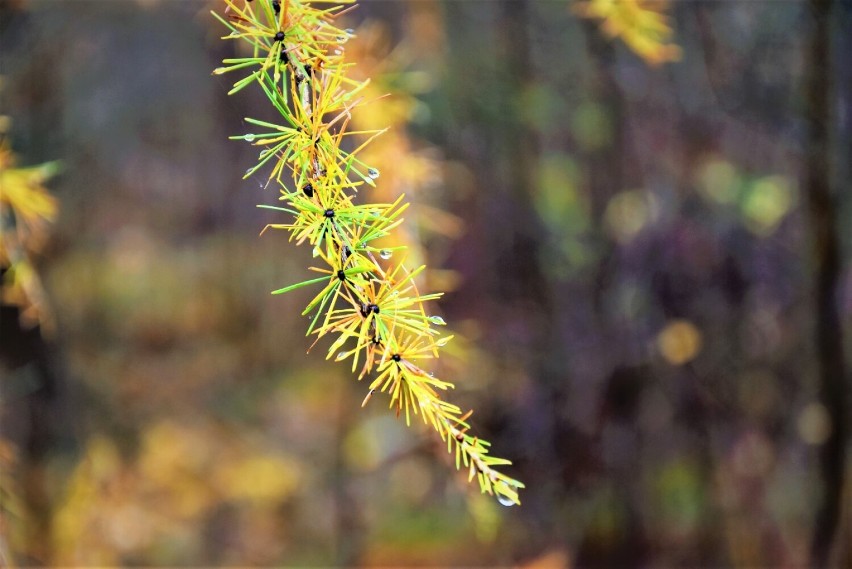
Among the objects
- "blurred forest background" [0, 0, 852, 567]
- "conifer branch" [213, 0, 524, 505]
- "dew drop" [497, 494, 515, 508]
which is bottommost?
"blurred forest background" [0, 0, 852, 567]

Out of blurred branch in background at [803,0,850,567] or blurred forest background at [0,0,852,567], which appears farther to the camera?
blurred forest background at [0,0,852,567]

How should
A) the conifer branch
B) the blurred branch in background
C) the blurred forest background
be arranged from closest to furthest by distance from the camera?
the conifer branch
the blurred branch in background
the blurred forest background

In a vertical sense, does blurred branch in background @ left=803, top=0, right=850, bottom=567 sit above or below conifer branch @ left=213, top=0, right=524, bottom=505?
below

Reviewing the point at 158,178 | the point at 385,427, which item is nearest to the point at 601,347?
the point at 385,427

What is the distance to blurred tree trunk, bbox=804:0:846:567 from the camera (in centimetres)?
128

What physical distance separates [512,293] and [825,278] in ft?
2.32

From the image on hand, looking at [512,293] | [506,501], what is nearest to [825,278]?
[512,293]

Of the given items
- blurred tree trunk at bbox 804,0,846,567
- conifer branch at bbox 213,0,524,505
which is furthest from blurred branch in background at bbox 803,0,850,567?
conifer branch at bbox 213,0,524,505

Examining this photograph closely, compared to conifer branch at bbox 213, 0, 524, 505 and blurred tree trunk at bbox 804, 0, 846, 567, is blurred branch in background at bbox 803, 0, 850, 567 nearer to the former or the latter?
blurred tree trunk at bbox 804, 0, 846, 567

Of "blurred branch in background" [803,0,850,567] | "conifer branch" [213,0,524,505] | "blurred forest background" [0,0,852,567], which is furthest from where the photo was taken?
"blurred forest background" [0,0,852,567]

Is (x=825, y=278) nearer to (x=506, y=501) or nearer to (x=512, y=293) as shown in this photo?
(x=512, y=293)

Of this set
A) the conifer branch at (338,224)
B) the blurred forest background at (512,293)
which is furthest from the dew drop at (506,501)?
the blurred forest background at (512,293)

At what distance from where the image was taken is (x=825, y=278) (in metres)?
1.36

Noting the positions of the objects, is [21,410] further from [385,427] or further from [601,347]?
[601,347]
